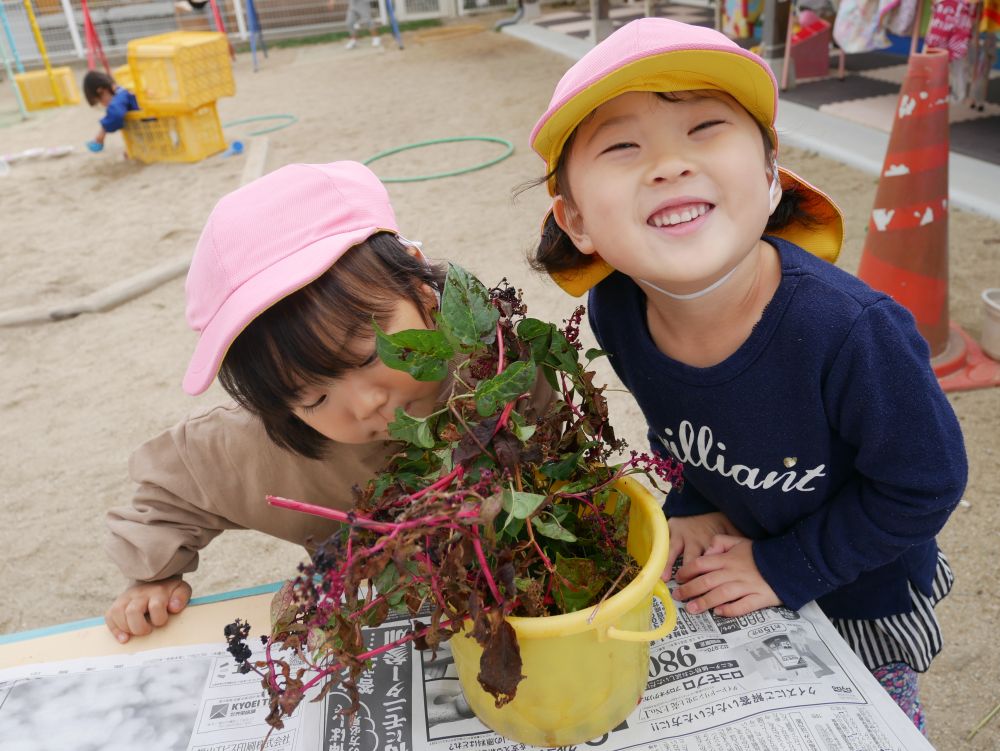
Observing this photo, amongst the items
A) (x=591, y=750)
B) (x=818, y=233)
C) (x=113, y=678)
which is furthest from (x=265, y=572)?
(x=818, y=233)

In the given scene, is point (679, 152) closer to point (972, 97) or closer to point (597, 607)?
point (597, 607)

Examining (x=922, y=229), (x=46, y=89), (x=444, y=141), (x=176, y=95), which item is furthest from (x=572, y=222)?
(x=46, y=89)

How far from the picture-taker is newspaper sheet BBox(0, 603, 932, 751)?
80 centimetres

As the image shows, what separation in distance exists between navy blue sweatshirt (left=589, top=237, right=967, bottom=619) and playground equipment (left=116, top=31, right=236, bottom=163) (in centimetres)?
532

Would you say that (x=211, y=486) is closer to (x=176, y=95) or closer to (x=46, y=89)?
(x=176, y=95)

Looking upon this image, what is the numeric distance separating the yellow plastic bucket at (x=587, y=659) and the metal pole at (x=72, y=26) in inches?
520

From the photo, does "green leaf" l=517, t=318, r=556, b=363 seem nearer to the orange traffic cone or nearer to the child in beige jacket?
the child in beige jacket

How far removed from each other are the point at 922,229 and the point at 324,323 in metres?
1.96

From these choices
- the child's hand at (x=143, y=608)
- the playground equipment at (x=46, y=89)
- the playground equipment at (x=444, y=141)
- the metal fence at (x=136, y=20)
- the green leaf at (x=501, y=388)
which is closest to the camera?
the green leaf at (x=501, y=388)

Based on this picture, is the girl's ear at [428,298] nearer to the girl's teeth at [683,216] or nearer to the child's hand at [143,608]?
the girl's teeth at [683,216]

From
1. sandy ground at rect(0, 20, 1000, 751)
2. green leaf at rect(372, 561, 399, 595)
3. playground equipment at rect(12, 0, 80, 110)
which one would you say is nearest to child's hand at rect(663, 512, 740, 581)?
green leaf at rect(372, 561, 399, 595)

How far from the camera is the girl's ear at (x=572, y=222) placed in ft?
3.17

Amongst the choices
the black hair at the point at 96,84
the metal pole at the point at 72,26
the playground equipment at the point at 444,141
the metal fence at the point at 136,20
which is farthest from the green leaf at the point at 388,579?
the metal pole at the point at 72,26

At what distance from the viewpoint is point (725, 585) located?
3.14 feet
